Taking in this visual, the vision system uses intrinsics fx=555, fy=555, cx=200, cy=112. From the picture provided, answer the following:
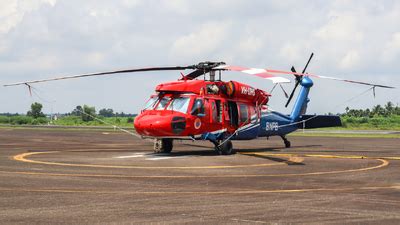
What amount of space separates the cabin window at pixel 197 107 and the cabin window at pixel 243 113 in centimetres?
333

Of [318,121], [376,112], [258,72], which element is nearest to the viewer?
[258,72]

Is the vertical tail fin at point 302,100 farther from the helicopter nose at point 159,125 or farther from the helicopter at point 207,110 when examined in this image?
the helicopter nose at point 159,125

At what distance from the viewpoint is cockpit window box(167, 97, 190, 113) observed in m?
26.1

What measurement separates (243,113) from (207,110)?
10.6 ft

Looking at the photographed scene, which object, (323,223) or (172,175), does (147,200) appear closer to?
(323,223)

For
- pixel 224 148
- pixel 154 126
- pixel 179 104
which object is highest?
pixel 179 104

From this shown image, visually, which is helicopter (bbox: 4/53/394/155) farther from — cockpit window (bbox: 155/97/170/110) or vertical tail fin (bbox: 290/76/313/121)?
vertical tail fin (bbox: 290/76/313/121)

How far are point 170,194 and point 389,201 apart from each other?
5.33 meters

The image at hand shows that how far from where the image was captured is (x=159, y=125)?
24.8 metres

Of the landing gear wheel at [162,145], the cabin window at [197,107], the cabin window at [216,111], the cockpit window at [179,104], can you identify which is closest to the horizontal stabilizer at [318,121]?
the cabin window at [216,111]

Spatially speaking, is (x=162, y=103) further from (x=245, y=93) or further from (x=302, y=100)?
(x=302, y=100)

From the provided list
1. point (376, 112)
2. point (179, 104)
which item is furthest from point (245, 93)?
point (376, 112)

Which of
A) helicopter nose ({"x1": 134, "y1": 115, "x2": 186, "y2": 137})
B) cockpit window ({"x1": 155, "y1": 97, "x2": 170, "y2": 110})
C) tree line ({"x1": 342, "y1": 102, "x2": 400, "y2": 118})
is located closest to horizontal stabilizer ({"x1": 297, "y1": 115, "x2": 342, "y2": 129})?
cockpit window ({"x1": 155, "y1": 97, "x2": 170, "y2": 110})

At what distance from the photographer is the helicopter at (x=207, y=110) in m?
25.3
